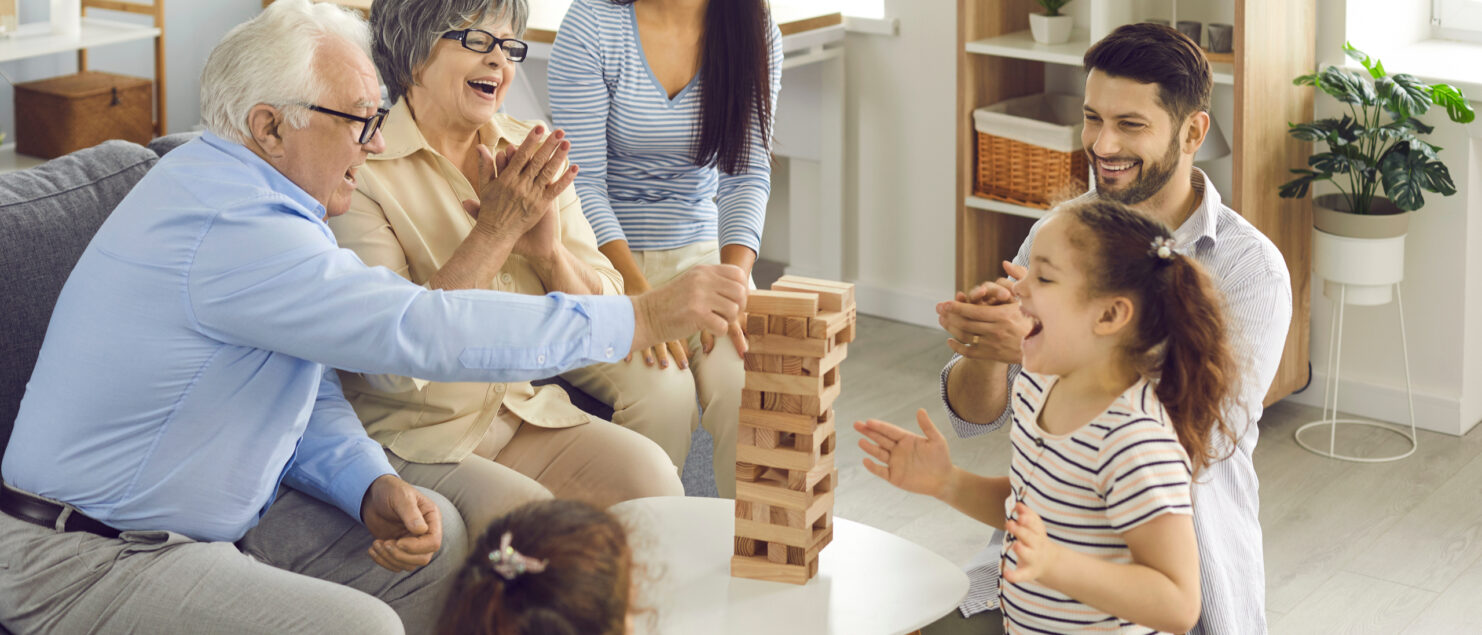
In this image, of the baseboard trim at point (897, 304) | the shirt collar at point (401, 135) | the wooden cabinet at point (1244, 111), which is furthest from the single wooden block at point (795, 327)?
the baseboard trim at point (897, 304)

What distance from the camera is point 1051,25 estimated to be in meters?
3.73

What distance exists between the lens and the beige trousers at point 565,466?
2041 mm

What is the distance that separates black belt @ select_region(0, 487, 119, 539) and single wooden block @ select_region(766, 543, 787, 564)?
2.40 ft

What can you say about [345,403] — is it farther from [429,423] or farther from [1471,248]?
[1471,248]

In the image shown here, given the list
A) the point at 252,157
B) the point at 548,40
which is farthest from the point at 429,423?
the point at 548,40

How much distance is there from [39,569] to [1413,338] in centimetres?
292

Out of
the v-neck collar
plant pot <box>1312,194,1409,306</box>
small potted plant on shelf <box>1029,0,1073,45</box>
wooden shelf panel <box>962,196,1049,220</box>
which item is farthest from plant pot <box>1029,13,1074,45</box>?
the v-neck collar

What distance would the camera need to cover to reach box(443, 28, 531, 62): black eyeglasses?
2.14 m

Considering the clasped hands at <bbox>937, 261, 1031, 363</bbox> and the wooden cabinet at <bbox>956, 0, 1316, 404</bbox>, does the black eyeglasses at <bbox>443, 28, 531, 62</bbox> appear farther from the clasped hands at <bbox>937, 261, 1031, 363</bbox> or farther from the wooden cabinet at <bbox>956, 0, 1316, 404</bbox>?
the wooden cabinet at <bbox>956, 0, 1316, 404</bbox>

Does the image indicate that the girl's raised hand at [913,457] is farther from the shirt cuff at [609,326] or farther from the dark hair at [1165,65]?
the dark hair at [1165,65]

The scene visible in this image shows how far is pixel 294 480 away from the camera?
1.93 m

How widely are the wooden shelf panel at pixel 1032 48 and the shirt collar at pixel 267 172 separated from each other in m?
2.33

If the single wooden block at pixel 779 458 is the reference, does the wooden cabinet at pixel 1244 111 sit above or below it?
above

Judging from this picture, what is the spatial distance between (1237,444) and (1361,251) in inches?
69.5
